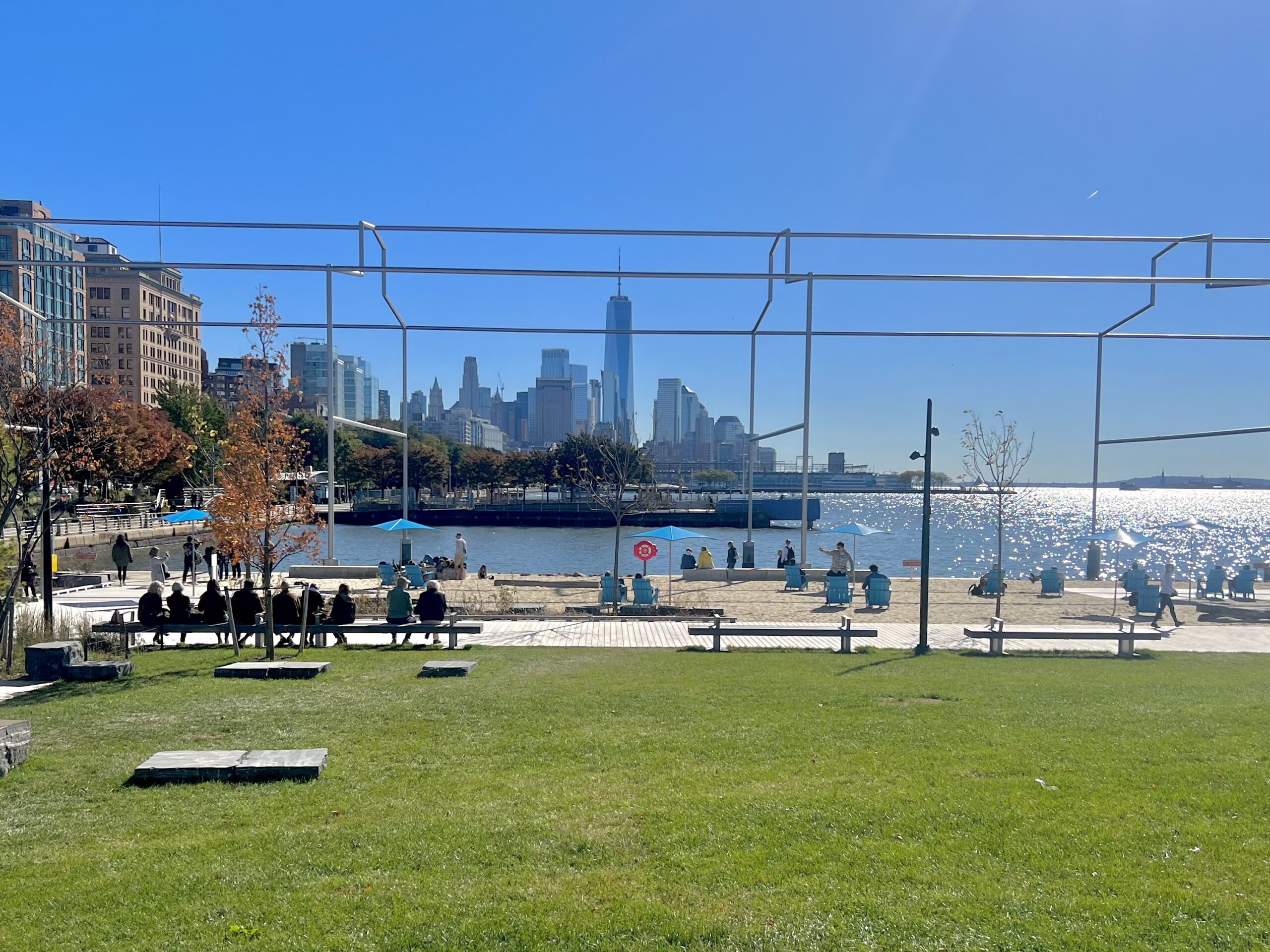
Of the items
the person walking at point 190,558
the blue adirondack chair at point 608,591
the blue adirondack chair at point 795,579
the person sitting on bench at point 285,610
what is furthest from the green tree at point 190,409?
the person sitting on bench at point 285,610

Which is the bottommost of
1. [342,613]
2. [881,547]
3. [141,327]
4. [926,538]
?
[881,547]

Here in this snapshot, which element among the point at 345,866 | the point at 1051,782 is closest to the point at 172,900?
the point at 345,866

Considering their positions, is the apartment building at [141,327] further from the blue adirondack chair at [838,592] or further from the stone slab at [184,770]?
the stone slab at [184,770]

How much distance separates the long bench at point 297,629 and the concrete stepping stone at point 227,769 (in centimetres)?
712

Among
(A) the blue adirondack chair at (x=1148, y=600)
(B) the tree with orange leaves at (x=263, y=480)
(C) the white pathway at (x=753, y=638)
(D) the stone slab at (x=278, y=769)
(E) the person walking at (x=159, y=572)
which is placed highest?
(B) the tree with orange leaves at (x=263, y=480)

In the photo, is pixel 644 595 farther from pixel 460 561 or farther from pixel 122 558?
pixel 122 558

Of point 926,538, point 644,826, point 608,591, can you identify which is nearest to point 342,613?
point 608,591

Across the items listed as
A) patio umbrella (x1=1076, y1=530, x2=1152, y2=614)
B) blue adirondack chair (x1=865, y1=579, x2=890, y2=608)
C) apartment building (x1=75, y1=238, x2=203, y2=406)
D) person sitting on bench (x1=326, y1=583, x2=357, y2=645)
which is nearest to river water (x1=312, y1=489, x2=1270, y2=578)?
patio umbrella (x1=1076, y1=530, x2=1152, y2=614)

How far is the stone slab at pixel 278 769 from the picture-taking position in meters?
6.34

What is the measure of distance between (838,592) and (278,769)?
650 inches

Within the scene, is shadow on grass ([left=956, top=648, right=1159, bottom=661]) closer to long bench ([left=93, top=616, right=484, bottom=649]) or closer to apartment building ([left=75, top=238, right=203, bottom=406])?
long bench ([left=93, top=616, right=484, bottom=649])

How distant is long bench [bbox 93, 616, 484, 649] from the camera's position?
13758 mm

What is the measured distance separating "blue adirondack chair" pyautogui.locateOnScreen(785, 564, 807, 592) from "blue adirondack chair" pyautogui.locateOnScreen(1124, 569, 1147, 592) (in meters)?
8.01

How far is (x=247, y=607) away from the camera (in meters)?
14.4
